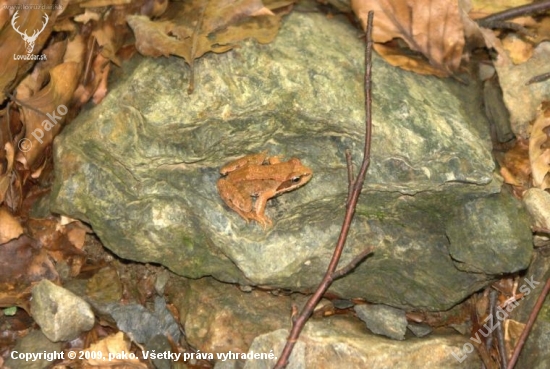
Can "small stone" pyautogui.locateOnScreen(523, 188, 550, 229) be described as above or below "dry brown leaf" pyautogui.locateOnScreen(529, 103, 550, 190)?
below

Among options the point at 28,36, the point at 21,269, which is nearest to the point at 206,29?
the point at 28,36

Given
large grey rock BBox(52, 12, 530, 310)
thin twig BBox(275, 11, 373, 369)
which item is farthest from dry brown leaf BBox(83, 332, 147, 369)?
Answer: thin twig BBox(275, 11, 373, 369)

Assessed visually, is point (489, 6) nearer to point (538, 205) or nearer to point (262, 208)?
point (538, 205)

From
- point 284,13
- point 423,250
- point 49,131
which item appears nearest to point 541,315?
point 423,250

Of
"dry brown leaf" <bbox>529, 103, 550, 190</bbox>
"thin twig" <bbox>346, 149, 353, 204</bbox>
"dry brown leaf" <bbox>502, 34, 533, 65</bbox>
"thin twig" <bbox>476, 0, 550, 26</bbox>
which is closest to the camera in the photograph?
"thin twig" <bbox>346, 149, 353, 204</bbox>

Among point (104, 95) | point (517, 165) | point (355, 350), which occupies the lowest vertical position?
point (355, 350)

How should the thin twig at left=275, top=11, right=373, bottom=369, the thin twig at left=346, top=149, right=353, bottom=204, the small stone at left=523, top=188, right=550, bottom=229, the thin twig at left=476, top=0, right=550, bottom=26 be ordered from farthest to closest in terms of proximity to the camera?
the thin twig at left=476, top=0, right=550, bottom=26 < the small stone at left=523, top=188, right=550, bottom=229 < the thin twig at left=346, top=149, right=353, bottom=204 < the thin twig at left=275, top=11, right=373, bottom=369

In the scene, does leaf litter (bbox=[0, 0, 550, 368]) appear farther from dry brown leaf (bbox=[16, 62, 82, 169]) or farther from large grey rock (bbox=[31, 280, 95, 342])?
large grey rock (bbox=[31, 280, 95, 342])
